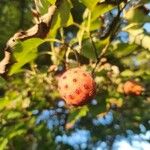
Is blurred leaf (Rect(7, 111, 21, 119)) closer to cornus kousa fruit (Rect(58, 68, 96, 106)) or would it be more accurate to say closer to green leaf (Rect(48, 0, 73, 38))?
green leaf (Rect(48, 0, 73, 38))

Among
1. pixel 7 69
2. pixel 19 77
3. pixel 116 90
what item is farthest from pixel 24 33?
pixel 19 77

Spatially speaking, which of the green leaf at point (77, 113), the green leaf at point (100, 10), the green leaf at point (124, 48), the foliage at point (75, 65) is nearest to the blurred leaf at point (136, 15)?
the foliage at point (75, 65)

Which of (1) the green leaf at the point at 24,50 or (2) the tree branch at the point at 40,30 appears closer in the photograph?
(2) the tree branch at the point at 40,30

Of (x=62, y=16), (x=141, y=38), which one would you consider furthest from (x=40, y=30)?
(x=141, y=38)

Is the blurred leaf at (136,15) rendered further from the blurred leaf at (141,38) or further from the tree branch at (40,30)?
the tree branch at (40,30)

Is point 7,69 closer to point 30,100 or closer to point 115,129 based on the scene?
point 30,100

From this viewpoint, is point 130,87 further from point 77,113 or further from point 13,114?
point 13,114

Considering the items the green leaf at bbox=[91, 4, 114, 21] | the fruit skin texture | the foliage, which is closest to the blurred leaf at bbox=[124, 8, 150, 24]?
the foliage

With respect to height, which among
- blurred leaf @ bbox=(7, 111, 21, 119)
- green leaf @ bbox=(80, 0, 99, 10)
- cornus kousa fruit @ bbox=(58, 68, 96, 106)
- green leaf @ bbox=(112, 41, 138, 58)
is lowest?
blurred leaf @ bbox=(7, 111, 21, 119)
